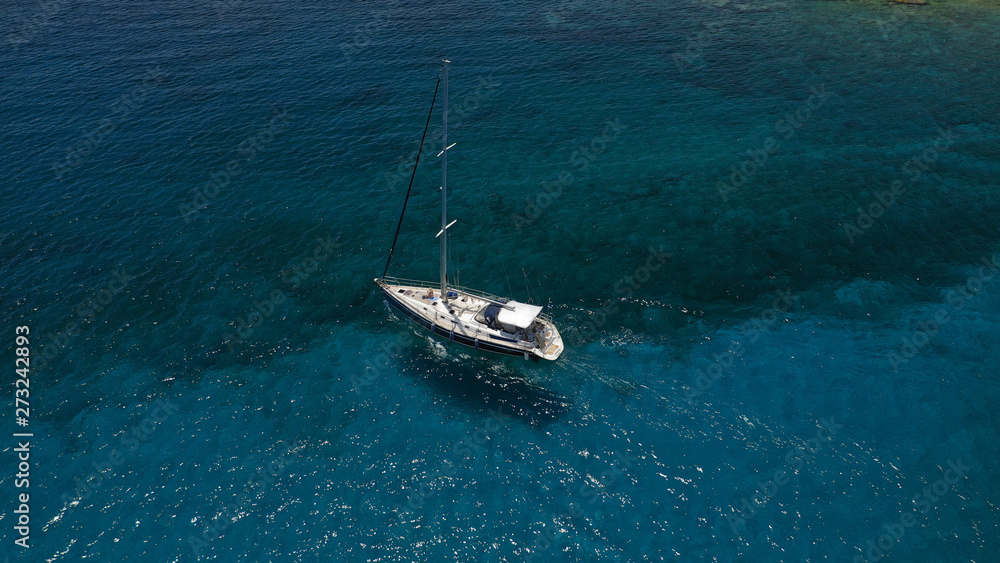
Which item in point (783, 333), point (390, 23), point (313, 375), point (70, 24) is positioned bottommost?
point (783, 333)

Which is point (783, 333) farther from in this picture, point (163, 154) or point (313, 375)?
point (163, 154)

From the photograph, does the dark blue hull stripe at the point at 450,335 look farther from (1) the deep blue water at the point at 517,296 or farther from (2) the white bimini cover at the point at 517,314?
(2) the white bimini cover at the point at 517,314

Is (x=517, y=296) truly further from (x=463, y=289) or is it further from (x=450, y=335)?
(x=450, y=335)

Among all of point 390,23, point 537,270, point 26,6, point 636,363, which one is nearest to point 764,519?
point 636,363

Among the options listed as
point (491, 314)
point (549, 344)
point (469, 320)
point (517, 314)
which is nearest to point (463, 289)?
Result: point (469, 320)

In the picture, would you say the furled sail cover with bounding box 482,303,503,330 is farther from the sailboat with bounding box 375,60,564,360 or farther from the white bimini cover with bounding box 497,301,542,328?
the white bimini cover with bounding box 497,301,542,328

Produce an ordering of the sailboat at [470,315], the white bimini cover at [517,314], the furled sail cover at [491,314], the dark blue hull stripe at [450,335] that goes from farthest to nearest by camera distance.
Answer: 1. the furled sail cover at [491,314]
2. the dark blue hull stripe at [450,335]
3. the sailboat at [470,315]
4. the white bimini cover at [517,314]

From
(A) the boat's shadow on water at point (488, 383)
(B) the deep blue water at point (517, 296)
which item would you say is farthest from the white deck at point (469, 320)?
(B) the deep blue water at point (517, 296)
